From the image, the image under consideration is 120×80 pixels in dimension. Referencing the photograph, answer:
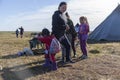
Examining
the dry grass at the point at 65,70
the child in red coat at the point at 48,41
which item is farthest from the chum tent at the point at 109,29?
the child in red coat at the point at 48,41

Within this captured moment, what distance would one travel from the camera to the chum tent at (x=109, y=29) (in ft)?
90.0

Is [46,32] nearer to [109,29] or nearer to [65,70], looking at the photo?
[65,70]

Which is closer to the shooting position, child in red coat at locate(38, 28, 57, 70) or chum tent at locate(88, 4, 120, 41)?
child in red coat at locate(38, 28, 57, 70)

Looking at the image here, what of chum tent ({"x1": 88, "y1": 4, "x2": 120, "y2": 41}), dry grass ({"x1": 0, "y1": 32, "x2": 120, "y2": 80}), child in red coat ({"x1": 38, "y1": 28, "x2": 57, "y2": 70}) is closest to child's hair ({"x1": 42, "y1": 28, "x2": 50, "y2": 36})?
child in red coat ({"x1": 38, "y1": 28, "x2": 57, "y2": 70})

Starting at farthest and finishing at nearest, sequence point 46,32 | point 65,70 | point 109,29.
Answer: point 109,29 < point 46,32 < point 65,70

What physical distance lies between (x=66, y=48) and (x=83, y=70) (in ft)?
4.27

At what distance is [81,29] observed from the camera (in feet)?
44.7

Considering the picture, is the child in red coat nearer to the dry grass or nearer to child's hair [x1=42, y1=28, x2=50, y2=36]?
child's hair [x1=42, y1=28, x2=50, y2=36]

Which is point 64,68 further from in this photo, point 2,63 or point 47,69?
point 2,63

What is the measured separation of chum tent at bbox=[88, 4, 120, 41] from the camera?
27.4 meters

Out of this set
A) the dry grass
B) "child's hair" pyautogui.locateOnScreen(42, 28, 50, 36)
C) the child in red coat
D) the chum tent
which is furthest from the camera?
the chum tent

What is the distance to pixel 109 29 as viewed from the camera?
91.4 feet

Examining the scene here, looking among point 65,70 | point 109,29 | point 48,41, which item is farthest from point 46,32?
point 109,29

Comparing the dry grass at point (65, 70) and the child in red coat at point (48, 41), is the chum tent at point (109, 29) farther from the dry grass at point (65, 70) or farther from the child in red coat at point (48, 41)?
A: the child in red coat at point (48, 41)
